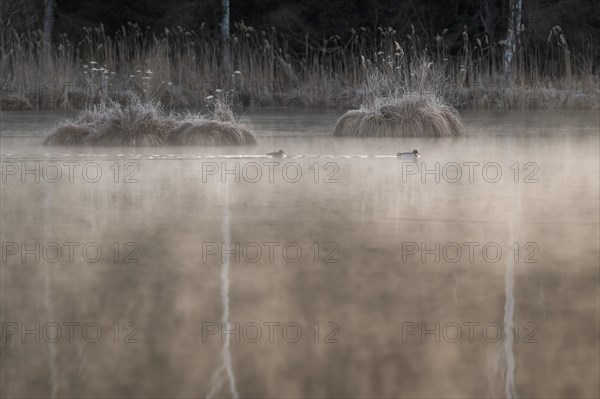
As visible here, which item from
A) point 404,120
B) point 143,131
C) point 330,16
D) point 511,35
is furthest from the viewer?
point 330,16

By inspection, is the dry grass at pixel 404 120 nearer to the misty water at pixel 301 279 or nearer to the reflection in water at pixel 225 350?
the misty water at pixel 301 279

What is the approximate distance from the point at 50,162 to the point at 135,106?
1877 millimetres

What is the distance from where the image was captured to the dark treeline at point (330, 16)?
74.5 ft

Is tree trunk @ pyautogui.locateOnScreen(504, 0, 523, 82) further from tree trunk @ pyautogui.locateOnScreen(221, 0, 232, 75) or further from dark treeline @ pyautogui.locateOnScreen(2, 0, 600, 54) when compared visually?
tree trunk @ pyautogui.locateOnScreen(221, 0, 232, 75)

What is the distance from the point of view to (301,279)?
15.7 feet

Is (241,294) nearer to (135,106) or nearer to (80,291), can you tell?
(80,291)

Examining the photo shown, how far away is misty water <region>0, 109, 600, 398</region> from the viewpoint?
3.44 meters

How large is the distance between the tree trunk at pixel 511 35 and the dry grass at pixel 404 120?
6.83m

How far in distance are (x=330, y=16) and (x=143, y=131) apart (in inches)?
511

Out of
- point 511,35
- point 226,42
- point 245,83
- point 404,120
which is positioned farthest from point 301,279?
point 226,42

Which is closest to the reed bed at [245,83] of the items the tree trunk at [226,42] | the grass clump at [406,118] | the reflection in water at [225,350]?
the tree trunk at [226,42]

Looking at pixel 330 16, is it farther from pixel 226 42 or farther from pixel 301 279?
pixel 301 279

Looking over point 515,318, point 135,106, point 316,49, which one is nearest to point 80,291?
point 515,318

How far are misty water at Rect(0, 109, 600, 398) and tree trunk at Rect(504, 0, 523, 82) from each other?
392 inches
